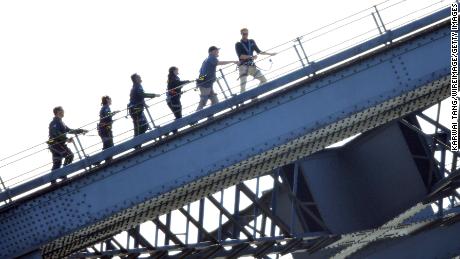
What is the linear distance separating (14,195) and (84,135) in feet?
6.93

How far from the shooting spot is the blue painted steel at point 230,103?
25.1m

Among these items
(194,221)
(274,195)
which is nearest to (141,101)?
(194,221)

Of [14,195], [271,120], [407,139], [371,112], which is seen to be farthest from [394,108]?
[14,195]

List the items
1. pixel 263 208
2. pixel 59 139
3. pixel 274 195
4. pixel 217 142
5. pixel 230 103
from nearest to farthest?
pixel 217 142, pixel 230 103, pixel 59 139, pixel 263 208, pixel 274 195

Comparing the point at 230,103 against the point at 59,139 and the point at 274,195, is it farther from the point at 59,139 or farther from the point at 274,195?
the point at 274,195

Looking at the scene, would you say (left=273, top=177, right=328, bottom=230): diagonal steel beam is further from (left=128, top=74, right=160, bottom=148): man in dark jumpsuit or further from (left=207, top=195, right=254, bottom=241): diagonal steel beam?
(left=128, top=74, right=160, bottom=148): man in dark jumpsuit

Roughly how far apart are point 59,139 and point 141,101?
6.79 ft

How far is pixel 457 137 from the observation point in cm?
3094

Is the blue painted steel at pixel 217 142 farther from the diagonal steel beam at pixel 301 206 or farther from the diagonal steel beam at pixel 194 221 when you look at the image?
the diagonal steel beam at pixel 301 206

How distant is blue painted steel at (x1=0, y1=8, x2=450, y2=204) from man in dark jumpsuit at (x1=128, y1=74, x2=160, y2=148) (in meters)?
0.63

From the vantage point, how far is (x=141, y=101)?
26.5 metres

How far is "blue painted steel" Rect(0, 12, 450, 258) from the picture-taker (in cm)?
2470

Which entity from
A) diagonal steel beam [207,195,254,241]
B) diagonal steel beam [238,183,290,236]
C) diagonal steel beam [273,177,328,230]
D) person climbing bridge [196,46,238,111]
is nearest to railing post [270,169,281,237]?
diagonal steel beam [273,177,328,230]

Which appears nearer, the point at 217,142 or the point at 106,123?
the point at 217,142
